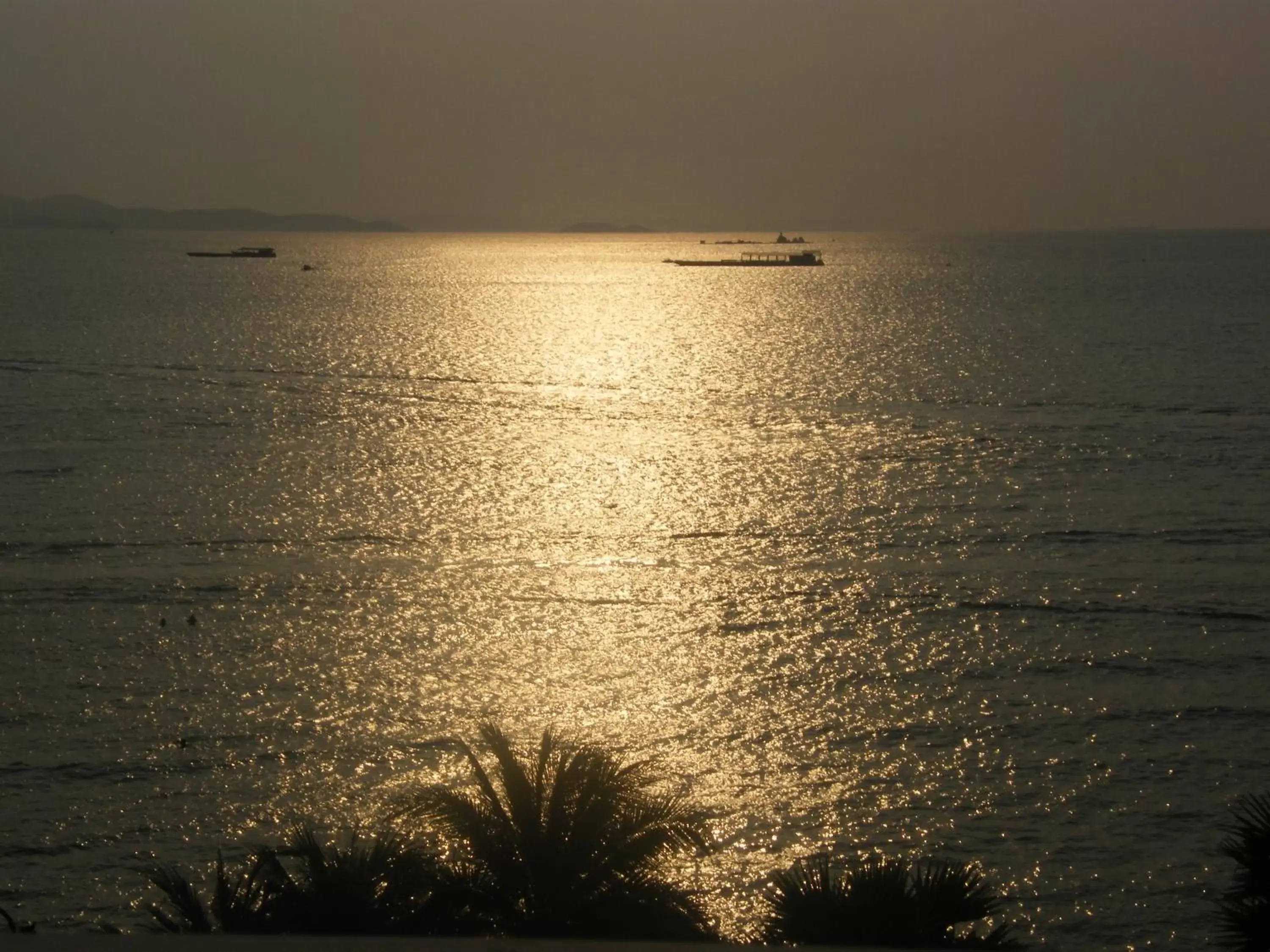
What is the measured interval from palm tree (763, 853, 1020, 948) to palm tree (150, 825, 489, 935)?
290 cm

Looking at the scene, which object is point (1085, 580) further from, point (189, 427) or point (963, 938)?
point (189, 427)

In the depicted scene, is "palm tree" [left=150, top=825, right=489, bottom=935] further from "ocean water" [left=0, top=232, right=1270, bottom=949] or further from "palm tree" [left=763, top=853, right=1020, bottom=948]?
"ocean water" [left=0, top=232, right=1270, bottom=949]

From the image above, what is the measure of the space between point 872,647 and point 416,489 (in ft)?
70.3

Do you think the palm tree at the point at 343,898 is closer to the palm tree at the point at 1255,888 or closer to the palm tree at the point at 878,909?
the palm tree at the point at 878,909

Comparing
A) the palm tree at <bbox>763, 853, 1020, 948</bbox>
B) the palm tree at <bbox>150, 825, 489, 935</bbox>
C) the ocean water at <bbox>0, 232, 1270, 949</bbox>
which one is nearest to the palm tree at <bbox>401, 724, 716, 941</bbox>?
the palm tree at <bbox>150, 825, 489, 935</bbox>

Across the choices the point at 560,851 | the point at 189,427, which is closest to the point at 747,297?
the point at 189,427

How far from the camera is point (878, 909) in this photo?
10758 mm

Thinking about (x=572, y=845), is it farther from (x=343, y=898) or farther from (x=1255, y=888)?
(x=1255, y=888)

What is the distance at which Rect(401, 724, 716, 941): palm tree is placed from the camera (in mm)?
12195

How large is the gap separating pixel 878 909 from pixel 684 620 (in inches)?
836

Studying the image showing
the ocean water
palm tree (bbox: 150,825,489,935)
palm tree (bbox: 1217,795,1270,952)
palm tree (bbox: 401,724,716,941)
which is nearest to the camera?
palm tree (bbox: 1217,795,1270,952)

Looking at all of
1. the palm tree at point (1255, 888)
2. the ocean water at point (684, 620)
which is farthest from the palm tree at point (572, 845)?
the ocean water at point (684, 620)

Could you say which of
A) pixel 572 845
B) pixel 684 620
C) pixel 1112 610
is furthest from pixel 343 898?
pixel 1112 610

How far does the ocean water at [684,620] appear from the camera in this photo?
2198 centimetres
